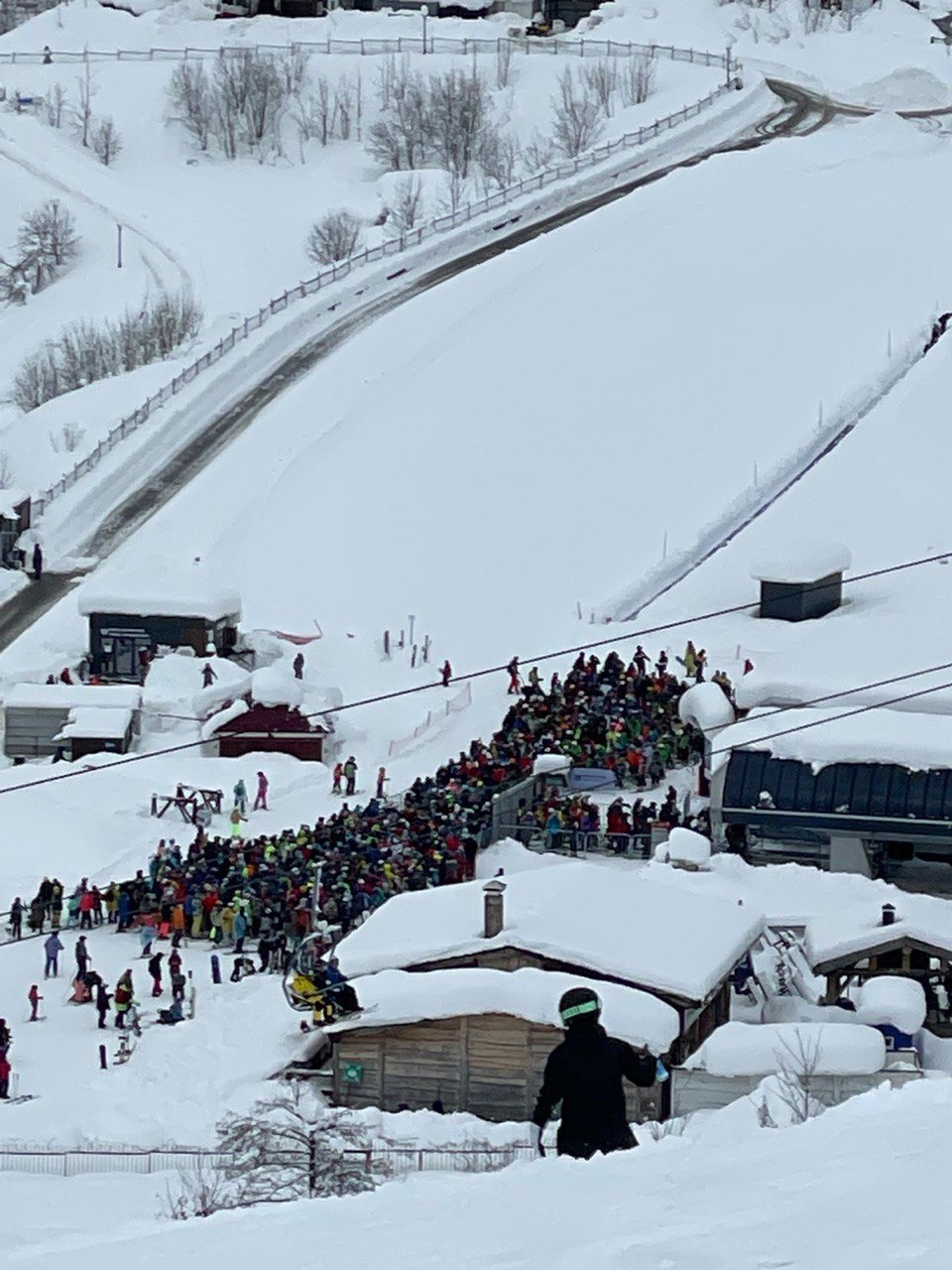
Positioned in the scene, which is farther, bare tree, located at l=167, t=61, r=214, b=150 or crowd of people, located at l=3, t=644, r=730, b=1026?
bare tree, located at l=167, t=61, r=214, b=150

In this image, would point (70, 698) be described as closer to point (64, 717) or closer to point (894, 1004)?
point (64, 717)

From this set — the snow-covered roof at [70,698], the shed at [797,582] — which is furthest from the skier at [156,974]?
the shed at [797,582]

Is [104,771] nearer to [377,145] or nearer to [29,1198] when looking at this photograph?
[29,1198]

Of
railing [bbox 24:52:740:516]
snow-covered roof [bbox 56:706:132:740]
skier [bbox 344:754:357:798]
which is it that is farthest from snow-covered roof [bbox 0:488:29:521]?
skier [bbox 344:754:357:798]

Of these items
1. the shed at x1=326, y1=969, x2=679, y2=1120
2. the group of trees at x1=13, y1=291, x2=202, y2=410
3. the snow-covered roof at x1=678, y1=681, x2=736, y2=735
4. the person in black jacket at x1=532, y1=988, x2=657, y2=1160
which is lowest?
the group of trees at x1=13, y1=291, x2=202, y2=410

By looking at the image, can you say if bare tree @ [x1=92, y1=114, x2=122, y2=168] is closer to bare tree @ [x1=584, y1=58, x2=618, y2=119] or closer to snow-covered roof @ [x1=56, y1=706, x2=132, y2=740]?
bare tree @ [x1=584, y1=58, x2=618, y2=119]

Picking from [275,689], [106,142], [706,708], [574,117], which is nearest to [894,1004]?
[706,708]

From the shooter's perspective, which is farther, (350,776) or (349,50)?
(349,50)
